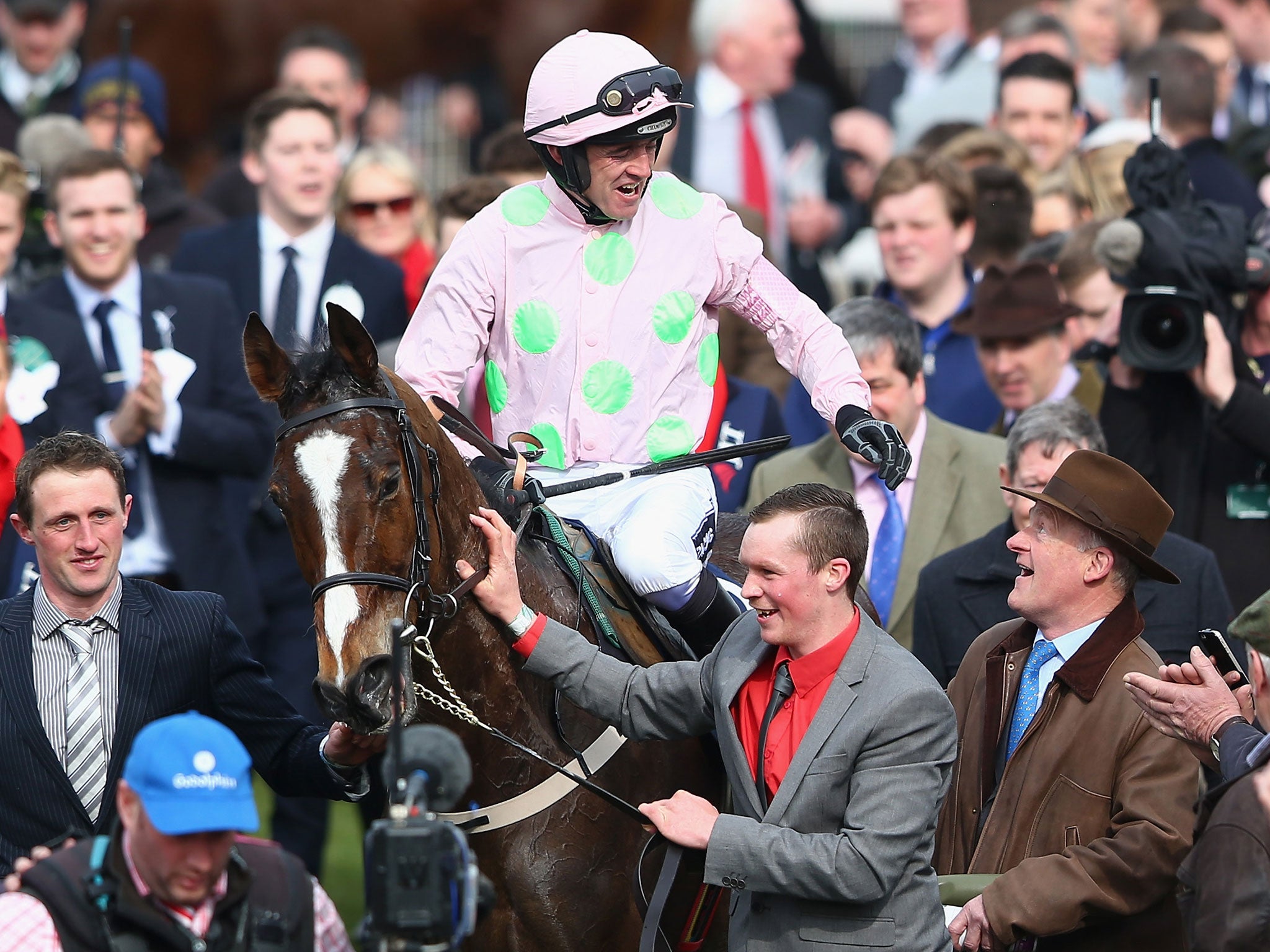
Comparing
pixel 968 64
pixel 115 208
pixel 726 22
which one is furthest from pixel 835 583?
pixel 968 64

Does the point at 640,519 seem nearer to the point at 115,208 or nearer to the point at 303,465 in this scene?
the point at 303,465

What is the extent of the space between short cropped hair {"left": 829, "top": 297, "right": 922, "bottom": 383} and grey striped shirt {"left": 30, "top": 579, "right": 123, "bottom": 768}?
9.05ft

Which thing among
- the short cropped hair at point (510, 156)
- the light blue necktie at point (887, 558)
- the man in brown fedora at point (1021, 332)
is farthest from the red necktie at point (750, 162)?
the light blue necktie at point (887, 558)

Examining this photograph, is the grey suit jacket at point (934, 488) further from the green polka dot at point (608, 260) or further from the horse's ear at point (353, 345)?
the horse's ear at point (353, 345)

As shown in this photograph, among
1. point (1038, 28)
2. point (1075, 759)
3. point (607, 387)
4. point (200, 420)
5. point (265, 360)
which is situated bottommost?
point (1075, 759)

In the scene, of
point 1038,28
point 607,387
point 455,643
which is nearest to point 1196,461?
point 607,387

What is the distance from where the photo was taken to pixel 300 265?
8.23 m

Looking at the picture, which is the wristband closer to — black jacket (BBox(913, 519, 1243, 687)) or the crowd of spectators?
the crowd of spectators

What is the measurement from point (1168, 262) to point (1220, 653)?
2214 millimetres

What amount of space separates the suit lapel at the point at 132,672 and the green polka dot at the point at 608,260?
1418 mm

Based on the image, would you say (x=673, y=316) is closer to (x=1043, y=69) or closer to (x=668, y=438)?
(x=668, y=438)

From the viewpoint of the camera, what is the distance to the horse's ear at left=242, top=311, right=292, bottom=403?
14.3 feet

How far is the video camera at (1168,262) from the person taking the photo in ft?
21.3

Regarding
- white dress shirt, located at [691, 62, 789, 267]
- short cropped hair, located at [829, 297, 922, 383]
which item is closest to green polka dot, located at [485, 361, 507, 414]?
short cropped hair, located at [829, 297, 922, 383]
